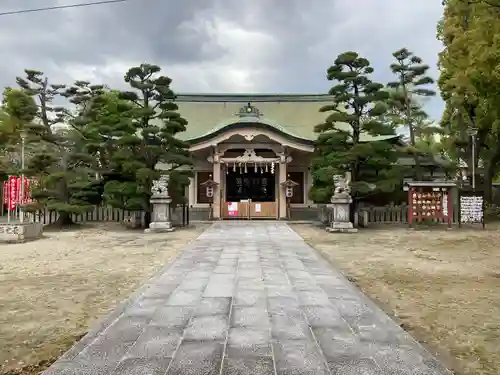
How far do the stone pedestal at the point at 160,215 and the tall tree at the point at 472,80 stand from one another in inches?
475

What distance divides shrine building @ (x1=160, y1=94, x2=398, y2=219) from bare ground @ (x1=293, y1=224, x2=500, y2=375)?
24.6ft

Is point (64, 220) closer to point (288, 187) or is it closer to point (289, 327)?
point (288, 187)

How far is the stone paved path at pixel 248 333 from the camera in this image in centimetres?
320

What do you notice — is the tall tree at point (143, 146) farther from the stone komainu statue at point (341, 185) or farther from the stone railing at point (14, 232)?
the stone komainu statue at point (341, 185)

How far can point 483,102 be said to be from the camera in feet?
60.1

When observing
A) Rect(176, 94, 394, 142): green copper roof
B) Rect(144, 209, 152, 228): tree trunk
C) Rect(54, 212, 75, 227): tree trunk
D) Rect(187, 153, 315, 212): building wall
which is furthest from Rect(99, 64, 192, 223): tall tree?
Rect(176, 94, 394, 142): green copper roof

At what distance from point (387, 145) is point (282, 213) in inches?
265

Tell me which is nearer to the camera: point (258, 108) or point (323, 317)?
point (323, 317)

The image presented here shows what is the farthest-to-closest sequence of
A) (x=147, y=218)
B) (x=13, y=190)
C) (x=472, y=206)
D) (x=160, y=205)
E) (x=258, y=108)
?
(x=258, y=108) → (x=472, y=206) → (x=147, y=218) → (x=160, y=205) → (x=13, y=190)

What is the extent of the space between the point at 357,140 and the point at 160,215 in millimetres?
8345

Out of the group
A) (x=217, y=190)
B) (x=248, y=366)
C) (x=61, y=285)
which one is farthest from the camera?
(x=217, y=190)

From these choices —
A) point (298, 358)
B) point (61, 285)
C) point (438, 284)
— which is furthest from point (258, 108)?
point (298, 358)

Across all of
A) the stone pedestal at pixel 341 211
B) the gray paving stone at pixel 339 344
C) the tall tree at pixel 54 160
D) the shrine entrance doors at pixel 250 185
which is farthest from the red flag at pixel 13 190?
the gray paving stone at pixel 339 344

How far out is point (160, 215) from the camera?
1506 centimetres
